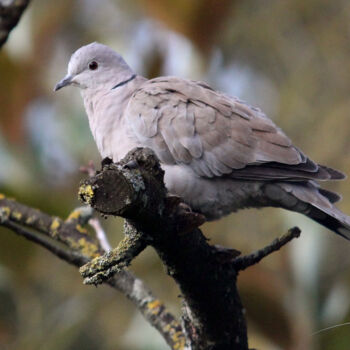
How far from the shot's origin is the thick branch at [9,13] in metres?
3.77

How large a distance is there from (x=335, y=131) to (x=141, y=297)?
341 centimetres

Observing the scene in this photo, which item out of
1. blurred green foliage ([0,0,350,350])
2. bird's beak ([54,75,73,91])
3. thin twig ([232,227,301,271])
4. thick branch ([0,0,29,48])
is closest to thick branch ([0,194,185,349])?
thin twig ([232,227,301,271])

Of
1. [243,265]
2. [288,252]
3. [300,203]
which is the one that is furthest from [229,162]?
[288,252]

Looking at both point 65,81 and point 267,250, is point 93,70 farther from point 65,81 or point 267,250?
point 267,250

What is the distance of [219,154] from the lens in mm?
3926

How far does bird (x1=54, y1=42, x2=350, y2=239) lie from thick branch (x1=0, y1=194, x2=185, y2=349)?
0.45 meters

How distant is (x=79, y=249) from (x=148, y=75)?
297 centimetres

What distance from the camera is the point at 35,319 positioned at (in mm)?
6660

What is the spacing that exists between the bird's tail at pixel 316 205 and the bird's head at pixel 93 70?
132 centimetres

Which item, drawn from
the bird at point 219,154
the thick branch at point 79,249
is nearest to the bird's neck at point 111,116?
the bird at point 219,154

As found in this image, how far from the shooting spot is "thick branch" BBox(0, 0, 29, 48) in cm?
377

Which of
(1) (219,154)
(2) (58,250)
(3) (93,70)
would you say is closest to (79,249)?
(2) (58,250)

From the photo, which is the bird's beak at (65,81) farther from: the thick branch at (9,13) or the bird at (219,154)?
the thick branch at (9,13)

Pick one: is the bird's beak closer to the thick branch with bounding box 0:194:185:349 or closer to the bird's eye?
the bird's eye
